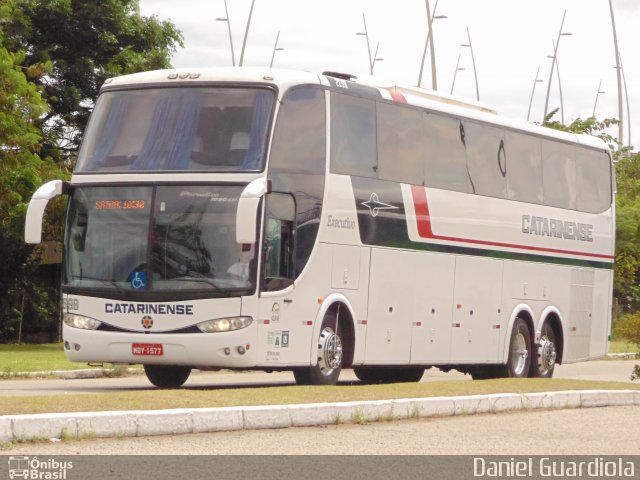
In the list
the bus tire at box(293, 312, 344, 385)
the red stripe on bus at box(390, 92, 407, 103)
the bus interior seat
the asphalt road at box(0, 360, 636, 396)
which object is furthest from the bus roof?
the asphalt road at box(0, 360, 636, 396)

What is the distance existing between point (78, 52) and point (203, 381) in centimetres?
2224

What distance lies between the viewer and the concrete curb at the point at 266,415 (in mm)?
11617

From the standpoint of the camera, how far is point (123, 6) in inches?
1725

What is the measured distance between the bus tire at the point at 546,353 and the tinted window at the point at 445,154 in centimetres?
380

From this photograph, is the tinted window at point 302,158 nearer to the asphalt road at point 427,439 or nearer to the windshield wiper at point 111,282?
the windshield wiper at point 111,282

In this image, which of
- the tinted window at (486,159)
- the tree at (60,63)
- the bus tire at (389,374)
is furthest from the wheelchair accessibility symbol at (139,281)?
the tree at (60,63)

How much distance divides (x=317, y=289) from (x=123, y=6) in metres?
26.4

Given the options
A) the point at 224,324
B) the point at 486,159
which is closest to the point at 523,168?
the point at 486,159

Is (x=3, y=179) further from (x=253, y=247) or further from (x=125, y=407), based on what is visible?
(x=125, y=407)

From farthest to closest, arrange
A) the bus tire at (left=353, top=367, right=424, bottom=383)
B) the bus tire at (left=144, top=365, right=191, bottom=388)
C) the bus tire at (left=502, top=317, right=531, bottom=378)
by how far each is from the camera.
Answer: the bus tire at (left=502, top=317, right=531, bottom=378) < the bus tire at (left=353, top=367, right=424, bottom=383) < the bus tire at (left=144, top=365, right=191, bottom=388)

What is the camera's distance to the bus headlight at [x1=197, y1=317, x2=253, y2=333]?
17938mm

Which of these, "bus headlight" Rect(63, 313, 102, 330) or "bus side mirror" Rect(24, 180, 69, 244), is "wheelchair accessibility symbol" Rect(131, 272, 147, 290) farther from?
"bus side mirror" Rect(24, 180, 69, 244)

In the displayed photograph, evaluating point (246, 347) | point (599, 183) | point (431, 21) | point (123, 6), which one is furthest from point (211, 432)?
point (123, 6)
